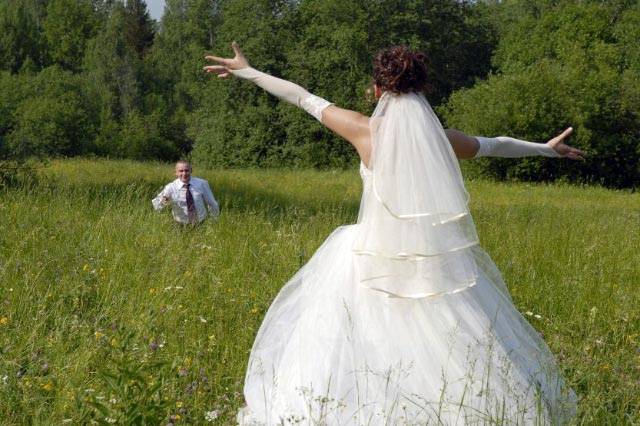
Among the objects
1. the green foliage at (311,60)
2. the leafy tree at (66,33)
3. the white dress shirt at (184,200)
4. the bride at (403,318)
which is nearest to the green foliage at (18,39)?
the leafy tree at (66,33)

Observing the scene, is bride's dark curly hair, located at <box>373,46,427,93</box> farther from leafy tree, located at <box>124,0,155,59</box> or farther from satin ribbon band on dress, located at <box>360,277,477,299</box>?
leafy tree, located at <box>124,0,155,59</box>

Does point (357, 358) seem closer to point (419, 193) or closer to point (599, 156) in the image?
point (419, 193)

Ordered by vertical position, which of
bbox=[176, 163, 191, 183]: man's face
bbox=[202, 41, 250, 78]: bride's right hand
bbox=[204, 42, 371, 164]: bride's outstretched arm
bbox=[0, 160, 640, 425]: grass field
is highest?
bbox=[202, 41, 250, 78]: bride's right hand

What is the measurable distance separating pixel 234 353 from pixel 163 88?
66972 mm

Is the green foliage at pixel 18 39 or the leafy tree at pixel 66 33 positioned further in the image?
the leafy tree at pixel 66 33

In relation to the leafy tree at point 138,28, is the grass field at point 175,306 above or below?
below

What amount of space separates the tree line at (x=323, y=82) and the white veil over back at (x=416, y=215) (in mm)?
9656

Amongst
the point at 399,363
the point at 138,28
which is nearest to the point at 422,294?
the point at 399,363

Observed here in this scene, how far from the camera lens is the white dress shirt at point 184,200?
28.7 feet

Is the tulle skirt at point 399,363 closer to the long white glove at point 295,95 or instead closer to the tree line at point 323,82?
the long white glove at point 295,95

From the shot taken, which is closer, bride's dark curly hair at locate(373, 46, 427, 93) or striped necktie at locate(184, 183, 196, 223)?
bride's dark curly hair at locate(373, 46, 427, 93)

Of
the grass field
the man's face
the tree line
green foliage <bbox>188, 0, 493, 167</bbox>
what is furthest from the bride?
green foliage <bbox>188, 0, 493, 167</bbox>

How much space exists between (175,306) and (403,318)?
6.41 ft

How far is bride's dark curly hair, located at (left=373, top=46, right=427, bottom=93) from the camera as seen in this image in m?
4.02
